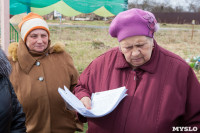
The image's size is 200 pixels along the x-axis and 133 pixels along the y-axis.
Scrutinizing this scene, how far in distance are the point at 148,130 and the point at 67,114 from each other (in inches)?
46.9

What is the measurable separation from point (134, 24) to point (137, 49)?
183 mm

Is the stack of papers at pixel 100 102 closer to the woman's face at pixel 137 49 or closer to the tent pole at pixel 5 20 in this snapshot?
the woman's face at pixel 137 49

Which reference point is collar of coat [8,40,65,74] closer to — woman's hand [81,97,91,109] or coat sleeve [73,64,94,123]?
coat sleeve [73,64,94,123]

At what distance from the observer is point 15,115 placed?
1.56 m

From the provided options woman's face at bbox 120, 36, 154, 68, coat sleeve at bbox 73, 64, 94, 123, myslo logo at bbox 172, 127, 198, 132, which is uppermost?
woman's face at bbox 120, 36, 154, 68

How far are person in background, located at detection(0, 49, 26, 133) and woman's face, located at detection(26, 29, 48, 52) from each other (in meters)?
0.98

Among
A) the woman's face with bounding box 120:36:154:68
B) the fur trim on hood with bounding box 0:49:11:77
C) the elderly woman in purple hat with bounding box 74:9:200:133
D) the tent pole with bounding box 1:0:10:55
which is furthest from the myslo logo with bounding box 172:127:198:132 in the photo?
the tent pole with bounding box 1:0:10:55

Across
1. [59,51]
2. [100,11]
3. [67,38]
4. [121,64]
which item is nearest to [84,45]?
[67,38]

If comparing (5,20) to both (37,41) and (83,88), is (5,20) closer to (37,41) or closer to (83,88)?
(37,41)

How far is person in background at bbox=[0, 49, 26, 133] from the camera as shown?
4.48 ft

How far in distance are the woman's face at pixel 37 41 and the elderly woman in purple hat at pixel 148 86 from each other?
1.00 m

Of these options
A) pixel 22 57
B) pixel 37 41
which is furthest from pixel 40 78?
pixel 37 41

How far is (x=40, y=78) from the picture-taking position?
2373mm

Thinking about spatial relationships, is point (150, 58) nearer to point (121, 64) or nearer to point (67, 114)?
point (121, 64)
